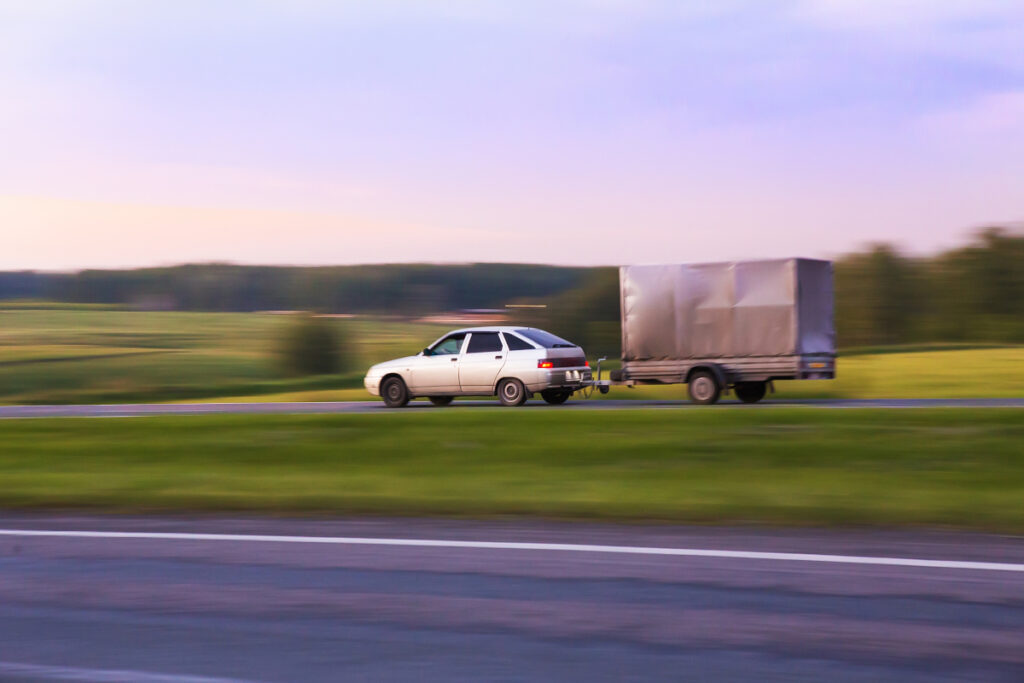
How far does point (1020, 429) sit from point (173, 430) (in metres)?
11.5

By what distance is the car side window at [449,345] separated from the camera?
23141mm

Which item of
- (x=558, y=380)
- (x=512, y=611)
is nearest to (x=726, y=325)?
(x=558, y=380)

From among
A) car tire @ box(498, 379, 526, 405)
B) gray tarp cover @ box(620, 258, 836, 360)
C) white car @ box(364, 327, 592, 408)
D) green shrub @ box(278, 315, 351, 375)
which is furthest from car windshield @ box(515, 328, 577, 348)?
green shrub @ box(278, 315, 351, 375)

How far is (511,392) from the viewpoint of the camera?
22391 millimetres

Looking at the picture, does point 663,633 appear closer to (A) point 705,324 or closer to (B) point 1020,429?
(B) point 1020,429

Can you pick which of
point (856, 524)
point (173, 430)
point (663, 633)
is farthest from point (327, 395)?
point (663, 633)

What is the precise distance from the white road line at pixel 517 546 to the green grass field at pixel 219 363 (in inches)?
Result: 1019

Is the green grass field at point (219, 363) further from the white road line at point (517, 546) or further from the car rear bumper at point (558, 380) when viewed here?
the white road line at point (517, 546)

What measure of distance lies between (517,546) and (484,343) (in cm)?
1506

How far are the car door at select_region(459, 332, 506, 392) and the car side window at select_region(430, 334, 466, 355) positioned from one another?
0.75 feet

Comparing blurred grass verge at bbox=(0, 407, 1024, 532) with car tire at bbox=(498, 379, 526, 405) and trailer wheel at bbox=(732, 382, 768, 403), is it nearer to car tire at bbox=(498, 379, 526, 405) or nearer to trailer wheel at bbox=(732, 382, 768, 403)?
car tire at bbox=(498, 379, 526, 405)

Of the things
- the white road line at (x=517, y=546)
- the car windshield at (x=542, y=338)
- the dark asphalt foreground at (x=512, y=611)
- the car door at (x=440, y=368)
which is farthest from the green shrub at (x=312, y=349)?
the dark asphalt foreground at (x=512, y=611)

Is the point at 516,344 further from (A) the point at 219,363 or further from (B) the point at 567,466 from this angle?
(A) the point at 219,363

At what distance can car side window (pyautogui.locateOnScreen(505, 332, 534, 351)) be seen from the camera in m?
22.5
